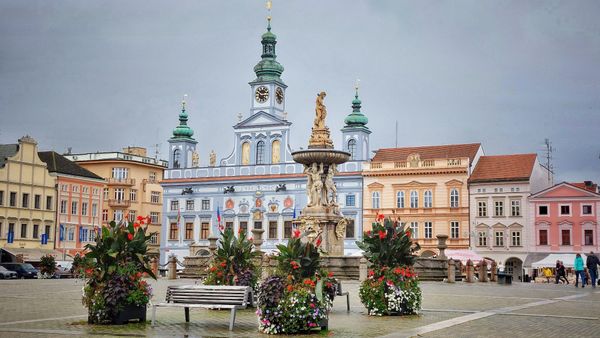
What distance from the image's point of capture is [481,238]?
202 feet

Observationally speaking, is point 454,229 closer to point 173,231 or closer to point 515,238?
point 515,238

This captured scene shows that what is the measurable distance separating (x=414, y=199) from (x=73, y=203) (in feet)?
96.6

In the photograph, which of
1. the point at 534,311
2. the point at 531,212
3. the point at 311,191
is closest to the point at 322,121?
the point at 311,191

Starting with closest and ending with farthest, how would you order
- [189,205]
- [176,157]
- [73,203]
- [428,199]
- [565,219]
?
[565,219]
[428,199]
[73,203]
[189,205]
[176,157]

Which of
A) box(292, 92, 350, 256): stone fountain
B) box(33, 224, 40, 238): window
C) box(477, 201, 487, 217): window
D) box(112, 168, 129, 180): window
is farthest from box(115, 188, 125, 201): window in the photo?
box(292, 92, 350, 256): stone fountain

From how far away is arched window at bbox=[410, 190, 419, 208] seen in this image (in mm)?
63438

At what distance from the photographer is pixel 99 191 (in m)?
73.5

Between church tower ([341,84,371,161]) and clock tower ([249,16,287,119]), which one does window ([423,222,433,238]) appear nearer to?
church tower ([341,84,371,161])

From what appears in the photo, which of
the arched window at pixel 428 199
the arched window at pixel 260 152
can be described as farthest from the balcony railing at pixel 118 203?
the arched window at pixel 428 199

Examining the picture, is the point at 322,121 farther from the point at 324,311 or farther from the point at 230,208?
the point at 230,208

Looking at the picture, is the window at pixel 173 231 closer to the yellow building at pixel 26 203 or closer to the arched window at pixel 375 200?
the yellow building at pixel 26 203

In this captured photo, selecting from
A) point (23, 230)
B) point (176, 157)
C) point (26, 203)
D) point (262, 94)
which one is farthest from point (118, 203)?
point (262, 94)

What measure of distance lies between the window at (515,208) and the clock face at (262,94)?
23.3 metres

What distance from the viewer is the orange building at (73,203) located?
67.8m
